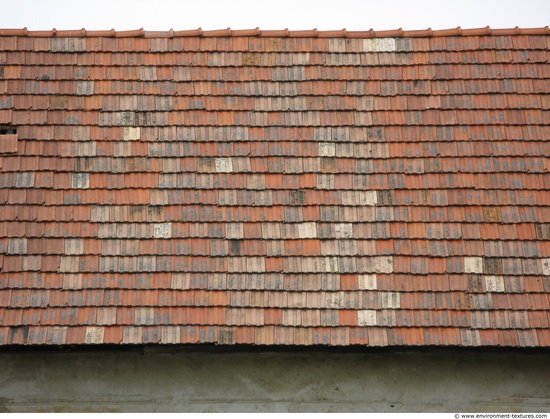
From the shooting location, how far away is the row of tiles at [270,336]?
23.4 ft

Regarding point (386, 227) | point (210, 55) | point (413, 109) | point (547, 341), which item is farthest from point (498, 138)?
point (210, 55)

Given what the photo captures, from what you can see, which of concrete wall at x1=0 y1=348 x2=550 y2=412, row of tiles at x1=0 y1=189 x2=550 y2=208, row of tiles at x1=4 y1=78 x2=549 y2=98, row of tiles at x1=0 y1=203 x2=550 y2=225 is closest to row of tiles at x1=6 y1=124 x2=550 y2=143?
row of tiles at x1=4 y1=78 x2=549 y2=98

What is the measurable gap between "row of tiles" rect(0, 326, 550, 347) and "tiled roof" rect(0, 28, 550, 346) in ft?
0.07

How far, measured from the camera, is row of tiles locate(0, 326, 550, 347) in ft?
23.4

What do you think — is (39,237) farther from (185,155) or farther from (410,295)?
(410,295)

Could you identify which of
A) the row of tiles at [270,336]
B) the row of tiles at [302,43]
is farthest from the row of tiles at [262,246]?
the row of tiles at [302,43]

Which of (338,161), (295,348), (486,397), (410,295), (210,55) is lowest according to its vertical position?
(486,397)

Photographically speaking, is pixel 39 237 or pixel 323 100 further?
pixel 323 100

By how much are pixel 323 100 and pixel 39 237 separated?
147 inches

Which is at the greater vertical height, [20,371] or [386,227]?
[386,227]

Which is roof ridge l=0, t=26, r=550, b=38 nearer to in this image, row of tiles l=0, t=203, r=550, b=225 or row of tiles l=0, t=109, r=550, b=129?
row of tiles l=0, t=109, r=550, b=129

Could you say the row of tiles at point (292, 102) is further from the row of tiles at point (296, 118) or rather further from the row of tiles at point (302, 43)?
the row of tiles at point (302, 43)

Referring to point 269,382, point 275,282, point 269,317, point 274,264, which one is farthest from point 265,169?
point 269,382

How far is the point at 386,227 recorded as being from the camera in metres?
7.70
